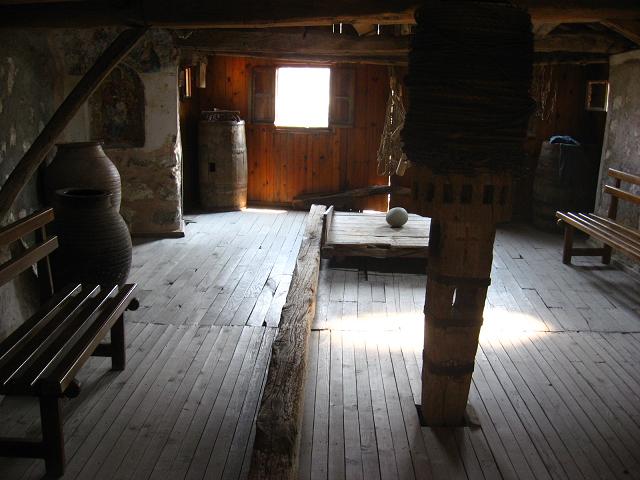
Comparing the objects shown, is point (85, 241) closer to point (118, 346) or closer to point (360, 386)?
point (118, 346)

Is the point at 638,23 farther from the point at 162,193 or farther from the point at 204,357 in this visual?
the point at 162,193

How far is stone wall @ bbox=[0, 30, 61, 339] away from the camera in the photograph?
3.99 m

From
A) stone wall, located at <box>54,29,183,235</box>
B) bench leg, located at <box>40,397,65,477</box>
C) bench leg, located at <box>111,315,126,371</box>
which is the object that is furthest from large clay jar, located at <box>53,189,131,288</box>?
stone wall, located at <box>54,29,183,235</box>

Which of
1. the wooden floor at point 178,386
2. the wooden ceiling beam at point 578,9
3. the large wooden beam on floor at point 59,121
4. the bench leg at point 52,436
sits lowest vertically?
the wooden floor at point 178,386

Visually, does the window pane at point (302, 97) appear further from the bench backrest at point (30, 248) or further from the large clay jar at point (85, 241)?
the bench backrest at point (30, 248)

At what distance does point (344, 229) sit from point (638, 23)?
299 cm

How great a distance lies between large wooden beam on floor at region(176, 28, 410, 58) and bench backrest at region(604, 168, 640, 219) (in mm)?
2443

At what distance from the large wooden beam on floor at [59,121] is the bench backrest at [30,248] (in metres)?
0.19

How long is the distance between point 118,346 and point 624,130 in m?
5.13

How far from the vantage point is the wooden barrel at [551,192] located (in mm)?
7336

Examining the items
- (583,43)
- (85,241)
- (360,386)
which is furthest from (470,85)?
(583,43)

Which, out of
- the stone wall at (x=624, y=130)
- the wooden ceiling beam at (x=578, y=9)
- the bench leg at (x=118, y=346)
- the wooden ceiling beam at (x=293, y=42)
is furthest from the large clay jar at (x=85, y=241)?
the stone wall at (x=624, y=130)

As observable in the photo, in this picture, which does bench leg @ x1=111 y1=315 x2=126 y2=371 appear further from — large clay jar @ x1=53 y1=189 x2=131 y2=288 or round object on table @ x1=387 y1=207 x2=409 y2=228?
round object on table @ x1=387 y1=207 x2=409 y2=228

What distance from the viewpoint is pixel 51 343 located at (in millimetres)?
2834
